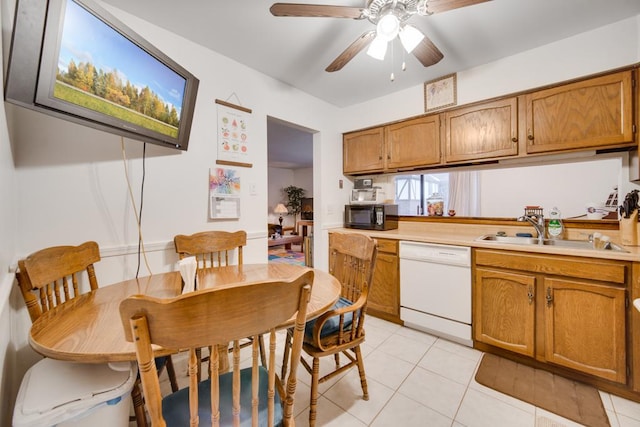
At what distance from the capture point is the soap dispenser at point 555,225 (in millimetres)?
2049

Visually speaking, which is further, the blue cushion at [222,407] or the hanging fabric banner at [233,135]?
the hanging fabric banner at [233,135]

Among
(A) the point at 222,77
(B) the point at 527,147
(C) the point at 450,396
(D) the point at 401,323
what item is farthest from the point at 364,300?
(A) the point at 222,77

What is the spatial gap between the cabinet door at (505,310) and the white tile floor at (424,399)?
23 cm

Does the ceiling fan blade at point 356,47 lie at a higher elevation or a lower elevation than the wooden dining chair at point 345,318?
higher

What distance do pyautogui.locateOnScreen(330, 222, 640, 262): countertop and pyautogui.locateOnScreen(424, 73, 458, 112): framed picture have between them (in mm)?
1201

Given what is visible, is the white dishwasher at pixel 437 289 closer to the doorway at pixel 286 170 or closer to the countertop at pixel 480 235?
the countertop at pixel 480 235

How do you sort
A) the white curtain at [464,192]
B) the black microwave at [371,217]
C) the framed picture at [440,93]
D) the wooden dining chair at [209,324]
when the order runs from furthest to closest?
the white curtain at [464,192]
the black microwave at [371,217]
the framed picture at [440,93]
the wooden dining chair at [209,324]

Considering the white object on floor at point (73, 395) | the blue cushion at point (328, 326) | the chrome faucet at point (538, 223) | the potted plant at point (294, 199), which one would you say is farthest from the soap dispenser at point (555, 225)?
the potted plant at point (294, 199)

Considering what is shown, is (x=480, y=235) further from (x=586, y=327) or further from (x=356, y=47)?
(x=356, y=47)

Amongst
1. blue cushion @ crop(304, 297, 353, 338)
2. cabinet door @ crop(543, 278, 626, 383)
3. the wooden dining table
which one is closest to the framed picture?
cabinet door @ crop(543, 278, 626, 383)

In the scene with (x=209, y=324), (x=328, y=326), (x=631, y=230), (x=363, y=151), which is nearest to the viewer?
(x=209, y=324)

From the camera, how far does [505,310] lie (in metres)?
1.87

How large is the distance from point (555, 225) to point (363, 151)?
74.9 inches

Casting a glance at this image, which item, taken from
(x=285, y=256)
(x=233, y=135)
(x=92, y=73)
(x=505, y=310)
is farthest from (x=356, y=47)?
(x=285, y=256)
